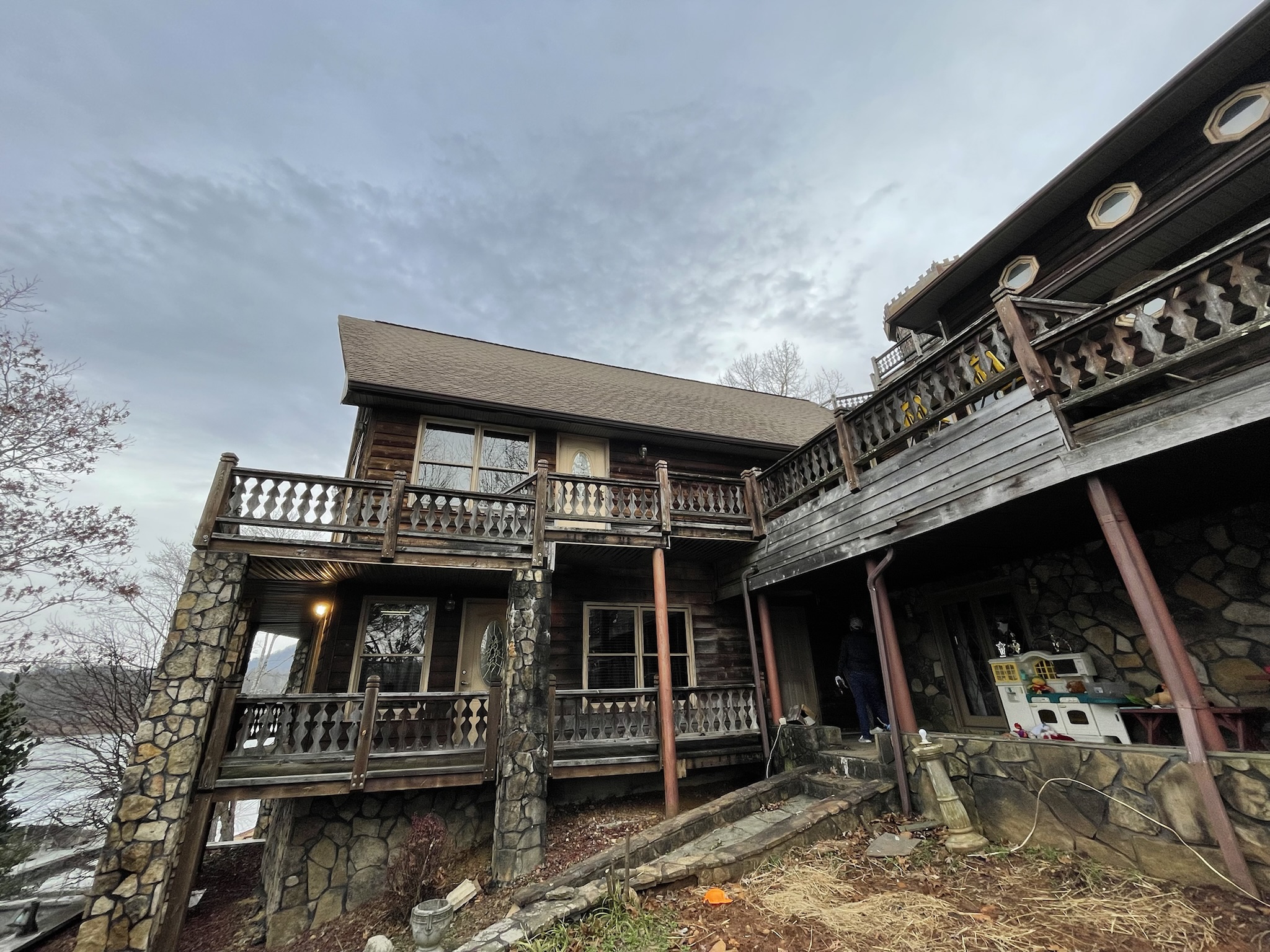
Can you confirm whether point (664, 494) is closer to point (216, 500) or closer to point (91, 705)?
point (216, 500)

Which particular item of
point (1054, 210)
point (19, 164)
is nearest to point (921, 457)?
point (1054, 210)

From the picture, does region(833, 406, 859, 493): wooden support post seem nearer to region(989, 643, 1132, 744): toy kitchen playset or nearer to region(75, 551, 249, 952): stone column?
region(989, 643, 1132, 744): toy kitchen playset

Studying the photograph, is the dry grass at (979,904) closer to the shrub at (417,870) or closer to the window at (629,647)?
the shrub at (417,870)

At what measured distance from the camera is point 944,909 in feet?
11.6

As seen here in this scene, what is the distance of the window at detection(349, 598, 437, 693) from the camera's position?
8.80m


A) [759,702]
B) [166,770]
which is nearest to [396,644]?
[166,770]

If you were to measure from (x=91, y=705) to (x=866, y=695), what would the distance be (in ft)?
59.6

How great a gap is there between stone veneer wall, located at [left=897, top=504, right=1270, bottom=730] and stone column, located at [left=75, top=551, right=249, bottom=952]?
1167cm

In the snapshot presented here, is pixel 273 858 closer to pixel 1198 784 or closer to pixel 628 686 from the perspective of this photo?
pixel 628 686

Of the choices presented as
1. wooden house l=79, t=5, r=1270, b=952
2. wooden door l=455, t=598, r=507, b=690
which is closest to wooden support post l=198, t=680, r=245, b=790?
wooden house l=79, t=5, r=1270, b=952

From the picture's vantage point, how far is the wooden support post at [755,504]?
9367 millimetres

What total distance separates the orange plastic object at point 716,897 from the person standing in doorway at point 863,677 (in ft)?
15.4

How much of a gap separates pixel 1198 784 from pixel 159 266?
5389 cm

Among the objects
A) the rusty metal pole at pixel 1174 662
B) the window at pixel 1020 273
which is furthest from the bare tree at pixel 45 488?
the window at pixel 1020 273
